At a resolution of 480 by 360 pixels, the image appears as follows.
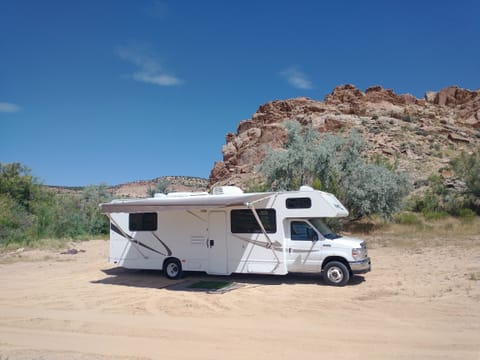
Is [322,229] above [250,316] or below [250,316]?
above

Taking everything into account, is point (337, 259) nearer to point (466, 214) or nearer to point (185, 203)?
point (185, 203)

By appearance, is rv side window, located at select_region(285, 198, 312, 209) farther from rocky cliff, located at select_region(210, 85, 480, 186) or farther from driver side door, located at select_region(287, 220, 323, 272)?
rocky cliff, located at select_region(210, 85, 480, 186)

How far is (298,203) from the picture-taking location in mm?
11070

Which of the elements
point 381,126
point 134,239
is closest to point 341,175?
point 134,239

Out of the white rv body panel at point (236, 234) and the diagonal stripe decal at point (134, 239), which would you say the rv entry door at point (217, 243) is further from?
the diagonal stripe decal at point (134, 239)

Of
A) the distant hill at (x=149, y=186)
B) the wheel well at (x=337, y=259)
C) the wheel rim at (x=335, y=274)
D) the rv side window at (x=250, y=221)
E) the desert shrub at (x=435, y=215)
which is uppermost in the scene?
the distant hill at (x=149, y=186)

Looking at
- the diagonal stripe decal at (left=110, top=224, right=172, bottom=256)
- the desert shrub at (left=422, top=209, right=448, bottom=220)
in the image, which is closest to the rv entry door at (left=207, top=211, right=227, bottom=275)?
the diagonal stripe decal at (left=110, top=224, right=172, bottom=256)

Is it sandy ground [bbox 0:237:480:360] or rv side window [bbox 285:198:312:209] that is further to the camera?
rv side window [bbox 285:198:312:209]

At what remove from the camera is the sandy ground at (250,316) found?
5.81 meters

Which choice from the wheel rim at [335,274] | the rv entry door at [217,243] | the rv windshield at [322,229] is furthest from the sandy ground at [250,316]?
the rv windshield at [322,229]

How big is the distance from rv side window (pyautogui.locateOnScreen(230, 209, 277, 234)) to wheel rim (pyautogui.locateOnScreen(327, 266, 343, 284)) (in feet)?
5.87

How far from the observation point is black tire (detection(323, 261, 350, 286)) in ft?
34.6

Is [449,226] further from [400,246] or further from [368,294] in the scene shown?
[368,294]

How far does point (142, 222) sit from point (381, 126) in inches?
1839
